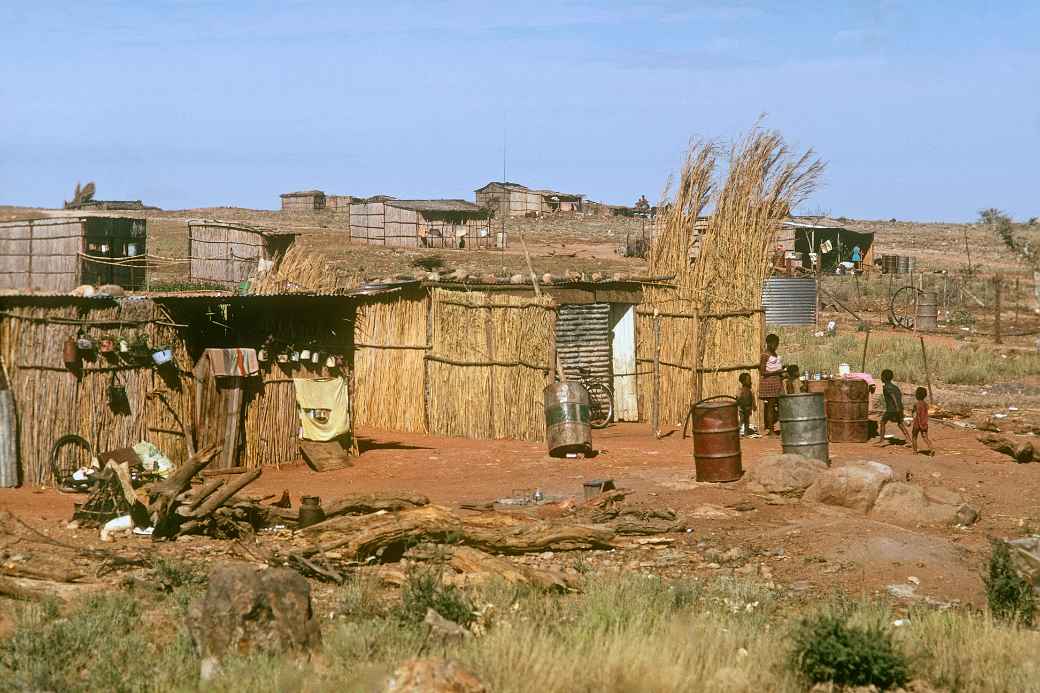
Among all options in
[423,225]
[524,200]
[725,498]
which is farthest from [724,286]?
[524,200]

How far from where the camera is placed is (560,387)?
15086 mm

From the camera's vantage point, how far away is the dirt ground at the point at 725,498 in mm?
9594

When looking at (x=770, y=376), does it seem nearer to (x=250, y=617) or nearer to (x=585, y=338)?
(x=585, y=338)

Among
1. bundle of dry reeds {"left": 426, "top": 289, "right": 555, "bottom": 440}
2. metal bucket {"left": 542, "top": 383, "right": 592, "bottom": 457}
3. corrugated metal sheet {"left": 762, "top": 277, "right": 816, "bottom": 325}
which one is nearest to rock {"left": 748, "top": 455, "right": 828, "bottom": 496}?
metal bucket {"left": 542, "top": 383, "right": 592, "bottom": 457}

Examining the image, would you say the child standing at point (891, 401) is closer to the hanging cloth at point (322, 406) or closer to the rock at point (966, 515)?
the rock at point (966, 515)

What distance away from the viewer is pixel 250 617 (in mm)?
6750

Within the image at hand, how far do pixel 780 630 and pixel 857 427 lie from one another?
8491 millimetres

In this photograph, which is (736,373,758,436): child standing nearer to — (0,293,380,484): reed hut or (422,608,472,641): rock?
(0,293,380,484): reed hut

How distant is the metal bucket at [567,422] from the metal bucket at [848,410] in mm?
3305

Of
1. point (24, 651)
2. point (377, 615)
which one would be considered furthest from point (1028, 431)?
point (24, 651)

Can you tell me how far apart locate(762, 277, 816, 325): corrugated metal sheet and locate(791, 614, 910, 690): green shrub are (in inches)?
986

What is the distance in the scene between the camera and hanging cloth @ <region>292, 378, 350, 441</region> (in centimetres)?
1455

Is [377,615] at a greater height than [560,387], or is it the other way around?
[560,387]

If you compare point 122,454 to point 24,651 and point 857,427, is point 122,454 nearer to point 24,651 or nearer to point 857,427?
point 24,651
